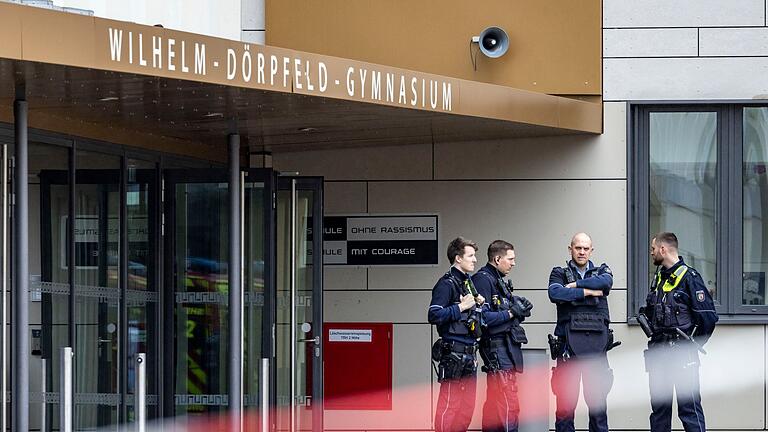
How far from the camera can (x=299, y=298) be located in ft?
39.4

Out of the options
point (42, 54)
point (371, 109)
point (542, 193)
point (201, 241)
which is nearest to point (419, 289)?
point (542, 193)

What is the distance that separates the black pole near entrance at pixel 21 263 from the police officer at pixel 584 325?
181 inches

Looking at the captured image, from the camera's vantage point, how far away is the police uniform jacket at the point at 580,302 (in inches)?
448

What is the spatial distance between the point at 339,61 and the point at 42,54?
2.53 meters

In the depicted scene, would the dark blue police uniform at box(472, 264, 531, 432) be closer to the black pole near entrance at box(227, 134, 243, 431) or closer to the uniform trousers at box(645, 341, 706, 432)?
the uniform trousers at box(645, 341, 706, 432)

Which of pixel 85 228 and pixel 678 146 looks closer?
pixel 85 228

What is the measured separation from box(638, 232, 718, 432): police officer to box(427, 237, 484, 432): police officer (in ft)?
5.15

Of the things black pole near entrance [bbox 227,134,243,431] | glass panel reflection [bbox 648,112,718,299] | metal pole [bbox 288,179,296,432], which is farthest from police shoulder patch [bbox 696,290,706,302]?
black pole near entrance [bbox 227,134,243,431]

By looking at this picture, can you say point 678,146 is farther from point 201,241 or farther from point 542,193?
point 201,241

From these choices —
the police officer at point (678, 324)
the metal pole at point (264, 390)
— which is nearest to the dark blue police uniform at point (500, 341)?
the police officer at point (678, 324)

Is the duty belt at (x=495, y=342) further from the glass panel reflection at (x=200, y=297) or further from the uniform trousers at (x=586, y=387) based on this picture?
the glass panel reflection at (x=200, y=297)

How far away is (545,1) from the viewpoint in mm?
12977

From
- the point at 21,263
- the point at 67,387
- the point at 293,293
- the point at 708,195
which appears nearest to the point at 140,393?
the point at 67,387

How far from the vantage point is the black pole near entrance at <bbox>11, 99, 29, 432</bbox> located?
8.50 metres
